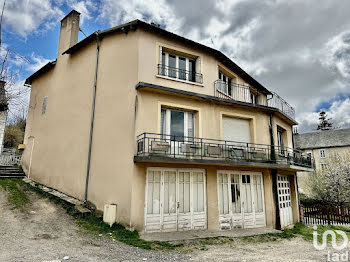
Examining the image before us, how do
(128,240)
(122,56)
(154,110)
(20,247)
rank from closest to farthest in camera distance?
(20,247) → (128,240) → (154,110) → (122,56)

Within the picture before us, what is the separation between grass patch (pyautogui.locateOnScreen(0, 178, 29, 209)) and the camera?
1095cm

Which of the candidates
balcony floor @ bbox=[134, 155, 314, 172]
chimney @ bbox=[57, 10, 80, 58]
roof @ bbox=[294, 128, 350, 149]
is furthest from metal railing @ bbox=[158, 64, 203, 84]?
roof @ bbox=[294, 128, 350, 149]

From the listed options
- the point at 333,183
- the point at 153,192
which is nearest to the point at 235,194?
the point at 153,192

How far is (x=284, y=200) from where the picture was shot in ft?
45.0

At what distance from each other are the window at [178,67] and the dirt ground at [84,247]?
7.43 meters

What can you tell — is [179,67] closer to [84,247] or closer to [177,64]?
[177,64]

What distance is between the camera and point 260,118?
42.9ft

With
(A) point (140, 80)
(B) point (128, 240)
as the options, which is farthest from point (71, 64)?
(B) point (128, 240)

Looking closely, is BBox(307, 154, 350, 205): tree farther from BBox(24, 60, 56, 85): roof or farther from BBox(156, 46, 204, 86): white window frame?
BBox(24, 60, 56, 85): roof

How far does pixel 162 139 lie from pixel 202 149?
197cm

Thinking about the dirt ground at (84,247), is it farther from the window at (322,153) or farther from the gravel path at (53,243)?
the window at (322,153)

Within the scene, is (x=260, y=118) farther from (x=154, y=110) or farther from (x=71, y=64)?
(x=71, y=64)

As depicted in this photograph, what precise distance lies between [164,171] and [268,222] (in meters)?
6.13
